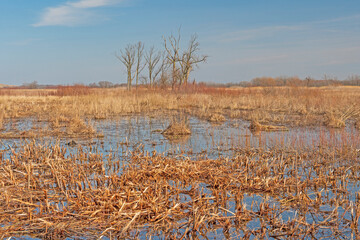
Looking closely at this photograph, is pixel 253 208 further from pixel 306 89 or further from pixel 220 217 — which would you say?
pixel 306 89

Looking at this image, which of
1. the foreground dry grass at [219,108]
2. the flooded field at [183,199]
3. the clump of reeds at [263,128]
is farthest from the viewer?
the foreground dry grass at [219,108]

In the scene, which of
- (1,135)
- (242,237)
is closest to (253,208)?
(242,237)

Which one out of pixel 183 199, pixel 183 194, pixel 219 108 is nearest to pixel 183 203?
pixel 183 199

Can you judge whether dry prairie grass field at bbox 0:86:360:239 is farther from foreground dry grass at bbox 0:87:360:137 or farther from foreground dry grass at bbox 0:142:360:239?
A: foreground dry grass at bbox 0:87:360:137

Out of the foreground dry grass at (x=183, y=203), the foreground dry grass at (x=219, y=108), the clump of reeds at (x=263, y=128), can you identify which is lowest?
the foreground dry grass at (x=183, y=203)

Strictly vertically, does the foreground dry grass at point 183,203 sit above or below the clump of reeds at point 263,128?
below

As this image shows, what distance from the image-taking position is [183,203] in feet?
12.6

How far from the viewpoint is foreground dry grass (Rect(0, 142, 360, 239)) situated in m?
3.29

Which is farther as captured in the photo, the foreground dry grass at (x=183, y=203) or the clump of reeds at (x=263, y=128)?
the clump of reeds at (x=263, y=128)

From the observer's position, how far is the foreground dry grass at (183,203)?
130 inches

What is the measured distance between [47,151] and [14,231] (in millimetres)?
3257

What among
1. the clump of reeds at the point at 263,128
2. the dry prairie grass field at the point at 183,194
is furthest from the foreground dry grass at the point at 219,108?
the dry prairie grass field at the point at 183,194

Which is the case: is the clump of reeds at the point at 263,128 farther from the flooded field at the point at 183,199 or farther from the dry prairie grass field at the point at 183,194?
the flooded field at the point at 183,199

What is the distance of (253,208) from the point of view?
3.94 metres
